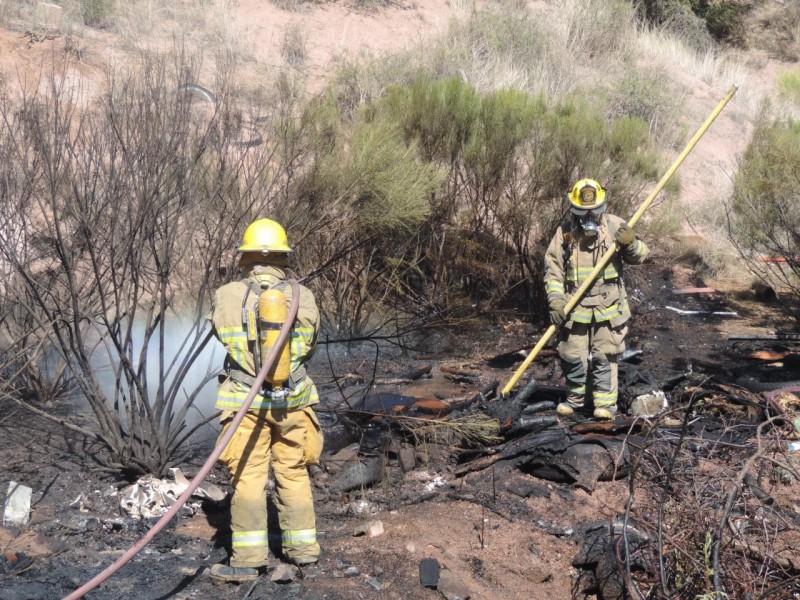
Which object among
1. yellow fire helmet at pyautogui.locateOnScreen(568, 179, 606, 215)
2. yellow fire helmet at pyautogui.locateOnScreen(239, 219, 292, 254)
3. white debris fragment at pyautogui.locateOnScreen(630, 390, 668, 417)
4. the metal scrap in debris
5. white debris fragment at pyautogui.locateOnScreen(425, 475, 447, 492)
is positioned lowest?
the metal scrap in debris

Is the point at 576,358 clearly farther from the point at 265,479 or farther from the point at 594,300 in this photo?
the point at 265,479

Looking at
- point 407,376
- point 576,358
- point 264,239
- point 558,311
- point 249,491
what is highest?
point 264,239

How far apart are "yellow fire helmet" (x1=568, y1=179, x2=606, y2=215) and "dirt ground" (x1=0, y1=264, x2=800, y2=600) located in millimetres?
1653

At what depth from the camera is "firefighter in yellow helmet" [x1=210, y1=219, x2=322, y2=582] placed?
4445 mm

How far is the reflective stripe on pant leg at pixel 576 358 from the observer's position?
6898mm

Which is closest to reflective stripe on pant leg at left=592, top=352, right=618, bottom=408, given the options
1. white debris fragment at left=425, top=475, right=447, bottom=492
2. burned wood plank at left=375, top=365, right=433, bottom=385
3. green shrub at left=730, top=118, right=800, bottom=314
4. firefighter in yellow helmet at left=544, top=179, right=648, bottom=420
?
firefighter in yellow helmet at left=544, top=179, right=648, bottom=420

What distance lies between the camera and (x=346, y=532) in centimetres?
528

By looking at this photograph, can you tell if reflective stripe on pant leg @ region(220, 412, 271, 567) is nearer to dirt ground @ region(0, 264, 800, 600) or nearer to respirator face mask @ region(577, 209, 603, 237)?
dirt ground @ region(0, 264, 800, 600)

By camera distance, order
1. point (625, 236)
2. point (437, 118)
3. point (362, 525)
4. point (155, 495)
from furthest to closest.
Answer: point (437, 118) → point (625, 236) → point (155, 495) → point (362, 525)

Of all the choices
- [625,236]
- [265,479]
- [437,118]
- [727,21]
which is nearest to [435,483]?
[265,479]

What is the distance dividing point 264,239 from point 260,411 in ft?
2.82

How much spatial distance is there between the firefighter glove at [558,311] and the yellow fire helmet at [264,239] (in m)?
2.85

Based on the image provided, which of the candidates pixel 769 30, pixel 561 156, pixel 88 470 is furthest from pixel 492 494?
pixel 769 30

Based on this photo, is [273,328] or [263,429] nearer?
[273,328]
